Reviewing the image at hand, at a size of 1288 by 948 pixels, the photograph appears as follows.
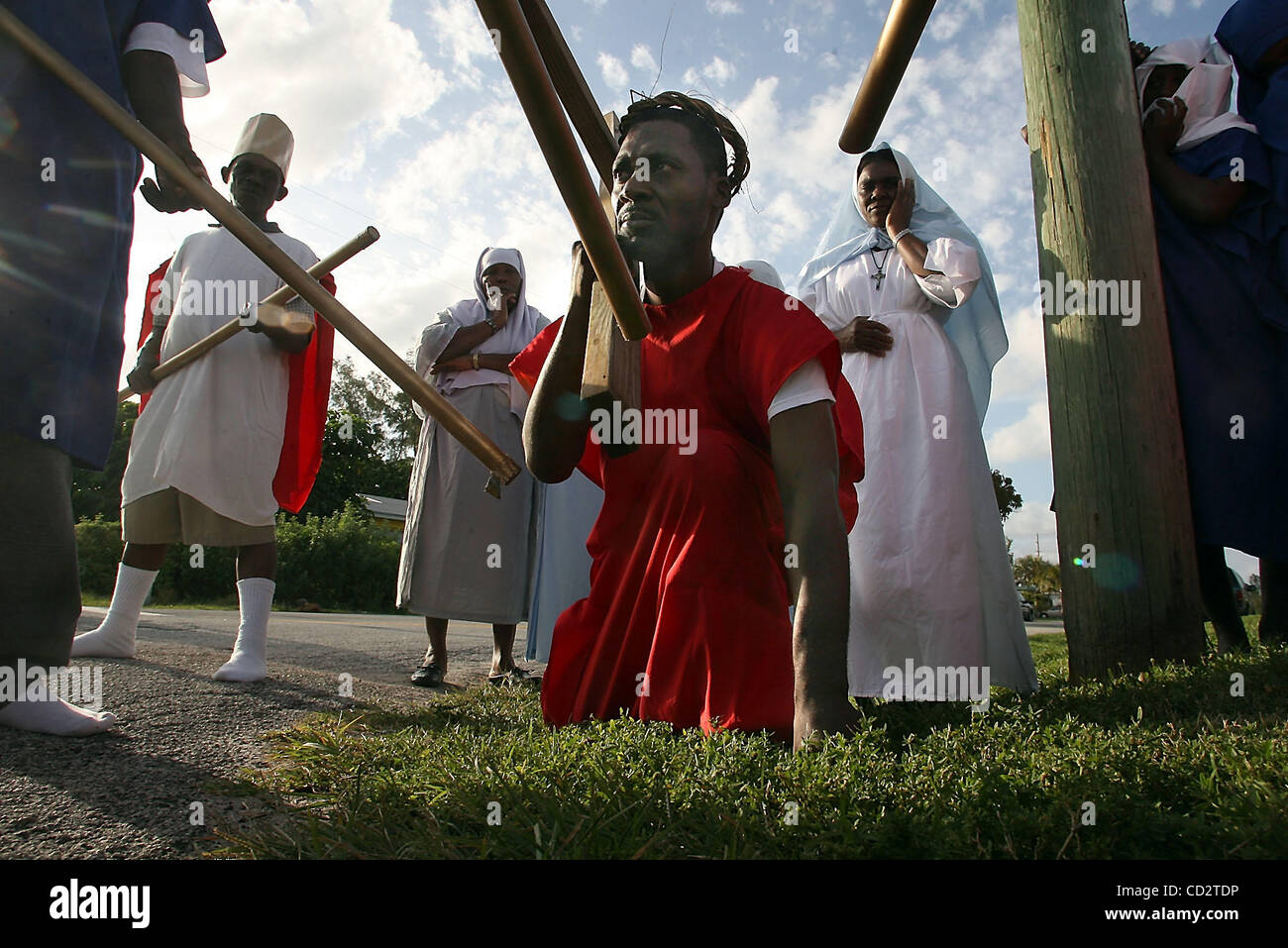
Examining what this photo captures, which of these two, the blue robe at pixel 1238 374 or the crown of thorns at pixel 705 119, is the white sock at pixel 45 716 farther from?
the blue robe at pixel 1238 374

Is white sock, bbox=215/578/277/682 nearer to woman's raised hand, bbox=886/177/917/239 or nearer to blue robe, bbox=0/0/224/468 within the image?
blue robe, bbox=0/0/224/468

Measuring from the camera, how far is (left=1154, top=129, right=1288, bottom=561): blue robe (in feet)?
10.6

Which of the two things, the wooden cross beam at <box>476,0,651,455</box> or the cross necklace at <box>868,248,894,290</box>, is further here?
the cross necklace at <box>868,248,894,290</box>

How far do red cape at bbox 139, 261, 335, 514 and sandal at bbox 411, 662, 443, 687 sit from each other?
3.08ft

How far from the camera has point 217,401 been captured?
3.72 metres

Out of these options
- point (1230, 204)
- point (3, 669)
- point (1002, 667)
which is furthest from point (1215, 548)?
point (3, 669)

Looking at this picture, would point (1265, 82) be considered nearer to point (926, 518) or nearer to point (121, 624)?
point (926, 518)

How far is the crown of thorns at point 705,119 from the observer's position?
232 centimetres

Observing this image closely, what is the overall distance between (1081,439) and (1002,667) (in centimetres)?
94

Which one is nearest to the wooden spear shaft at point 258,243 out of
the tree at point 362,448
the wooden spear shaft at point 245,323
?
the wooden spear shaft at point 245,323

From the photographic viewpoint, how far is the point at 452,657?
562 centimetres

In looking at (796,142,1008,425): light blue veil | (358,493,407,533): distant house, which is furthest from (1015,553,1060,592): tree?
(796,142,1008,425): light blue veil

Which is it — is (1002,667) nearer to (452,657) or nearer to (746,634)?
(746,634)
